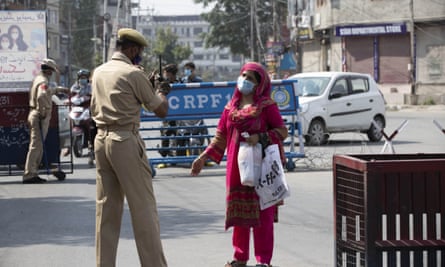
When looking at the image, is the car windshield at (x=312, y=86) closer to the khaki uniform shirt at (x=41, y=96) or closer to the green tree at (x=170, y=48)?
the khaki uniform shirt at (x=41, y=96)

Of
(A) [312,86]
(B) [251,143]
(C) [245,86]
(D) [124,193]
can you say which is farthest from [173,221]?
(A) [312,86]

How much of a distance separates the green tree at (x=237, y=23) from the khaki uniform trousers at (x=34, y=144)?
67.5m

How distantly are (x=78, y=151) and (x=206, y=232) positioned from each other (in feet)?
35.0

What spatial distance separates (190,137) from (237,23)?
223 feet

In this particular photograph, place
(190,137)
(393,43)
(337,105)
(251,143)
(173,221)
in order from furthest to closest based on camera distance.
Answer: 1. (393,43)
2. (337,105)
3. (190,137)
4. (173,221)
5. (251,143)

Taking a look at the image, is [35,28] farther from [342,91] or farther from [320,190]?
[342,91]

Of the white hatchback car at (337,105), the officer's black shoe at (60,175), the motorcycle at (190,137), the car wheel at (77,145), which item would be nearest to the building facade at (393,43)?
the white hatchback car at (337,105)

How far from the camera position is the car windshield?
2303 centimetres

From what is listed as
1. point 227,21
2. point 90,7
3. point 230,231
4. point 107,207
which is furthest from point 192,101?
point 90,7

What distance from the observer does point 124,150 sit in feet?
23.6

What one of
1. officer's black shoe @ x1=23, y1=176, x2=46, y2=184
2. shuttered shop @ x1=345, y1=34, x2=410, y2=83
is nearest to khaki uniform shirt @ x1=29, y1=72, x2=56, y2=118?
officer's black shoe @ x1=23, y1=176, x2=46, y2=184

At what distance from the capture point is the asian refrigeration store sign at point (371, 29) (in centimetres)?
5162

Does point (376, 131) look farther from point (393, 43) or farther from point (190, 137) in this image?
point (393, 43)

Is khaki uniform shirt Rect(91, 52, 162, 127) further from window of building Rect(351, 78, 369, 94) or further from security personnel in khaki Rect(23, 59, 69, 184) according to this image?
window of building Rect(351, 78, 369, 94)
